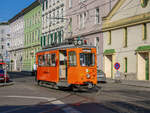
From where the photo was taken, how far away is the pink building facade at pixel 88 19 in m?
37.9

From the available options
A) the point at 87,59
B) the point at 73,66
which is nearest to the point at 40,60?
the point at 73,66

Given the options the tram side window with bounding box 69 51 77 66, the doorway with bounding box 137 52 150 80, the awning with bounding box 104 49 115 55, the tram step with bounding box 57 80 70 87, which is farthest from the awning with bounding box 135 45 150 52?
the tram side window with bounding box 69 51 77 66

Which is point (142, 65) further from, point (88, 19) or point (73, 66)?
point (73, 66)

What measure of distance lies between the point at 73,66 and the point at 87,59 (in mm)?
950

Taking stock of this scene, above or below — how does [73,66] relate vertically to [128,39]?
below

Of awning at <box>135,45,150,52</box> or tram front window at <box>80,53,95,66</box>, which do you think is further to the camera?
awning at <box>135,45,150,52</box>

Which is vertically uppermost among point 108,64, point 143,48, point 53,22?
point 53,22

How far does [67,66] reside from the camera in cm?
1908

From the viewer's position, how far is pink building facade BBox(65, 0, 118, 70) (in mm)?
37875

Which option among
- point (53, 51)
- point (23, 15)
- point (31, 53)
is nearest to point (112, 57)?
point (53, 51)

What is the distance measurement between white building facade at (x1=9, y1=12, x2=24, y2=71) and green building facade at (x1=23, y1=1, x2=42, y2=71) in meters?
3.96

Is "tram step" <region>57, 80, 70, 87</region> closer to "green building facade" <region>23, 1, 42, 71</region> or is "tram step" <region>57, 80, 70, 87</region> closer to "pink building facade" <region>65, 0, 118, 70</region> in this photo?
"pink building facade" <region>65, 0, 118, 70</region>

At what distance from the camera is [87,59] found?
18672 millimetres

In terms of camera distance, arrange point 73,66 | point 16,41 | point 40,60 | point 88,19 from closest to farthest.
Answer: point 73,66 → point 40,60 → point 88,19 → point 16,41
